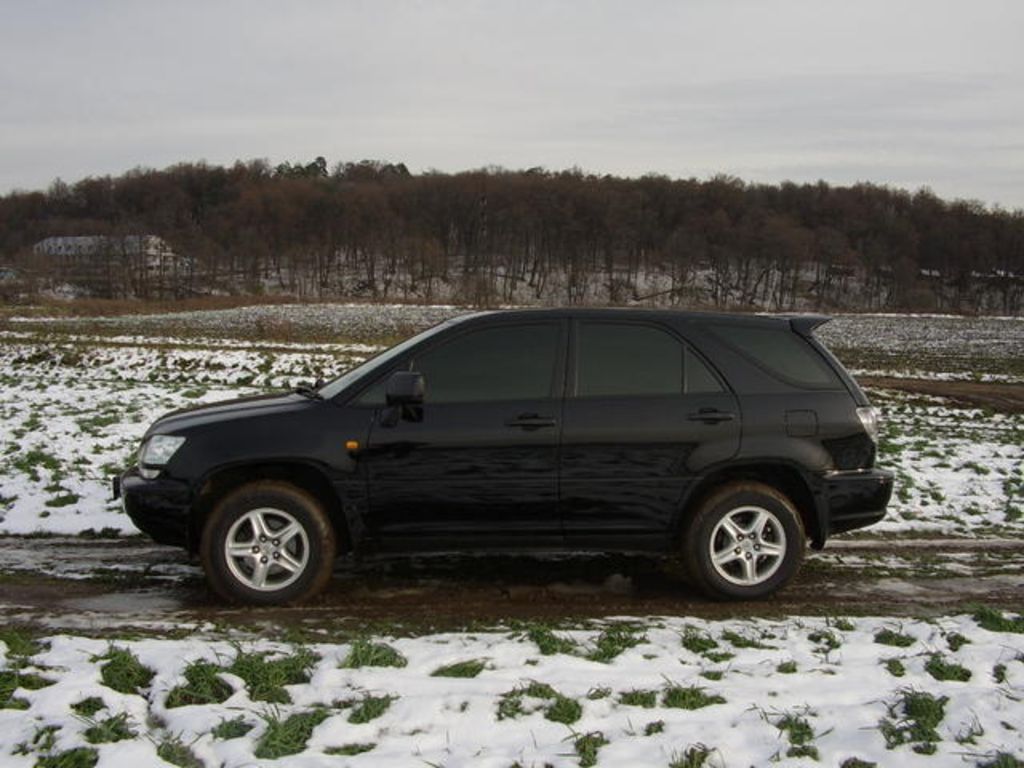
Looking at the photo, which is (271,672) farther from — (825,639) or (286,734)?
Result: (825,639)

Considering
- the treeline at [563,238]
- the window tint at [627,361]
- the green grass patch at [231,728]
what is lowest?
the green grass patch at [231,728]

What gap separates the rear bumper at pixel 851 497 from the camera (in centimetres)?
562

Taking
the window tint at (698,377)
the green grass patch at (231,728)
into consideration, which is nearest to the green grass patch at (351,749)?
the green grass patch at (231,728)

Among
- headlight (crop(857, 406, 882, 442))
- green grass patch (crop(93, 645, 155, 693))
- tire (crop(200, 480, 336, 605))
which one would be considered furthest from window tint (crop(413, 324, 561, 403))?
green grass patch (crop(93, 645, 155, 693))

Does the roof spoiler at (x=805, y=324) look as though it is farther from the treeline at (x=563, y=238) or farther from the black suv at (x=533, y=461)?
the treeline at (x=563, y=238)

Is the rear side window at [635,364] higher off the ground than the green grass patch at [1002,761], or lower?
higher

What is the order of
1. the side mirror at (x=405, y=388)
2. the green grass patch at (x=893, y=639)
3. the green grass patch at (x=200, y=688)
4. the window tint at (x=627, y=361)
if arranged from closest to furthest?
1. the green grass patch at (x=200, y=688)
2. the green grass patch at (x=893, y=639)
3. the side mirror at (x=405, y=388)
4. the window tint at (x=627, y=361)

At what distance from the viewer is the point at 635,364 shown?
223 inches

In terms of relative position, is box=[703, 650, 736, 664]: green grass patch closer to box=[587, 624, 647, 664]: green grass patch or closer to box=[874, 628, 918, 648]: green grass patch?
box=[587, 624, 647, 664]: green grass patch

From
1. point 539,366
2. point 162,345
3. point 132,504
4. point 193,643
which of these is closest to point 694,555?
point 539,366

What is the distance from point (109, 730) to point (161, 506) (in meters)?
2.10

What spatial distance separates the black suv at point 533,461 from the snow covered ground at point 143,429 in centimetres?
245

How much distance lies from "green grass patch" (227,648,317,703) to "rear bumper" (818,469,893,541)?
10.5 feet

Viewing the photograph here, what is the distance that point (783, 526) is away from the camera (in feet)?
18.3
